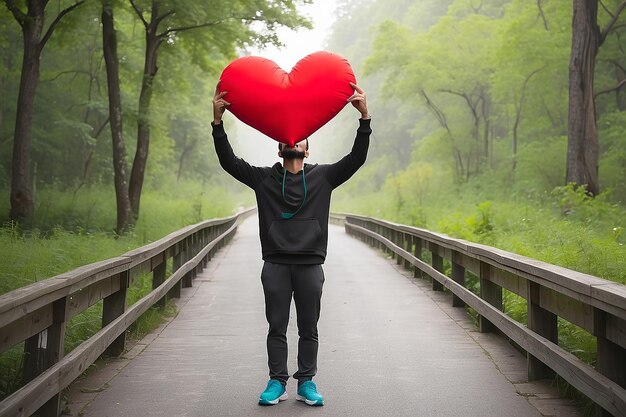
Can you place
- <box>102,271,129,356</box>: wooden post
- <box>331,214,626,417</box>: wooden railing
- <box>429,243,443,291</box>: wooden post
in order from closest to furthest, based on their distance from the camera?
<box>331,214,626,417</box>: wooden railing
<box>102,271,129,356</box>: wooden post
<box>429,243,443,291</box>: wooden post

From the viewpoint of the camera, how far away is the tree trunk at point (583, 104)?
19484mm

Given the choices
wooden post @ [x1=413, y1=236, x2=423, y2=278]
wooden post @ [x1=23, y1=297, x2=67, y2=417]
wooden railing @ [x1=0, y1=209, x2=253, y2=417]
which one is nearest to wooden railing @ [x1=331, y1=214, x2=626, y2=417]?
wooden railing @ [x1=0, y1=209, x2=253, y2=417]

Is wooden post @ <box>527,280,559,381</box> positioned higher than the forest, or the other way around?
the forest

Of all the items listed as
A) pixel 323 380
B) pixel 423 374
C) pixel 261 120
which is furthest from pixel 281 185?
pixel 423 374

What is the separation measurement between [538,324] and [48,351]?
11.8ft

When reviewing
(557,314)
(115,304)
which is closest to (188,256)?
(115,304)

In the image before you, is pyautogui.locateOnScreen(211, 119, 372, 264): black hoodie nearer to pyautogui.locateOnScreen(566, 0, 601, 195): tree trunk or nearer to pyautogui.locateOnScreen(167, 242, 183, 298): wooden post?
pyautogui.locateOnScreen(167, 242, 183, 298): wooden post

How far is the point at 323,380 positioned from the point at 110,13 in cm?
1546

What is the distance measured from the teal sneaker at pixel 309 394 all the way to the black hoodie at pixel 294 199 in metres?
0.90

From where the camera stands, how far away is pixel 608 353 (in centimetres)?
407

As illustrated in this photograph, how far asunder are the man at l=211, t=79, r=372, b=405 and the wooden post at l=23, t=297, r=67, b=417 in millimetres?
1377


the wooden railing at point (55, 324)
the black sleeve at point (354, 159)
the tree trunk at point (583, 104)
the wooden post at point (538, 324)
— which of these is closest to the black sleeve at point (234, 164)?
the black sleeve at point (354, 159)

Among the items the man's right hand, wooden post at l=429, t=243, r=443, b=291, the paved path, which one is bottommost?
the paved path

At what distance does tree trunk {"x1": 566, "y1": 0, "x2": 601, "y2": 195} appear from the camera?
63.9ft
